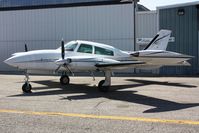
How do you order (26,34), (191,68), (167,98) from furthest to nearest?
(26,34)
(191,68)
(167,98)

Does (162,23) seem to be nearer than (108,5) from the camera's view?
Yes

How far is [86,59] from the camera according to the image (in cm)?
1457

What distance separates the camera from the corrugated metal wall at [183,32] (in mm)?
23906

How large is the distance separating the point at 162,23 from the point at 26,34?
37.2 ft

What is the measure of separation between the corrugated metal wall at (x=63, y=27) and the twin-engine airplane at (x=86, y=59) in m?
10.8

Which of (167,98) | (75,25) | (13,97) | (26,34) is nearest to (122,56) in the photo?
(167,98)

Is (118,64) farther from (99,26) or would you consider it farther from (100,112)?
(99,26)

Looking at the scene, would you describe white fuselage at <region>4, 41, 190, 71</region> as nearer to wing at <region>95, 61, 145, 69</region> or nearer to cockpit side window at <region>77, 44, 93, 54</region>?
cockpit side window at <region>77, 44, 93, 54</region>

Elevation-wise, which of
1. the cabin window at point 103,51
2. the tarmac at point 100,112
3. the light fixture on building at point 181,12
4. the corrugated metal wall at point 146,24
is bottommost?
the tarmac at point 100,112

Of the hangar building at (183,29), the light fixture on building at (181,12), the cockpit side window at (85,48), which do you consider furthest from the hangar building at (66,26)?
the cockpit side window at (85,48)

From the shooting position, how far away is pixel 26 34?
29484 millimetres

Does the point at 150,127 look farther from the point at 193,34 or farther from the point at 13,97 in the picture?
the point at 193,34

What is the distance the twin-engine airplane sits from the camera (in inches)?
529

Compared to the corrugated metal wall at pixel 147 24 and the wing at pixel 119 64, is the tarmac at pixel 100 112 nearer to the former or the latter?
the wing at pixel 119 64
